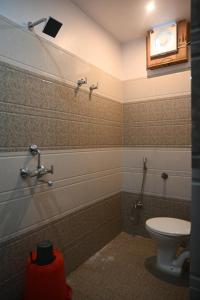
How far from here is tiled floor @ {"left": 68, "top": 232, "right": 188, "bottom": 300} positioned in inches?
67.9

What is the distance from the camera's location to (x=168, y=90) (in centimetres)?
251

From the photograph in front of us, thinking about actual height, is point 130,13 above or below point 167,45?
above

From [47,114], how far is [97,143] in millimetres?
757

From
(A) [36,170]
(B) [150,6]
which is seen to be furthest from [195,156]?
(B) [150,6]

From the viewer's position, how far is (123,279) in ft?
6.27

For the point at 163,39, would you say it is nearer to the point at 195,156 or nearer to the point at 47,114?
the point at 47,114

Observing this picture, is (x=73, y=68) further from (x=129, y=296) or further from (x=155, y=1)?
(x=129, y=296)

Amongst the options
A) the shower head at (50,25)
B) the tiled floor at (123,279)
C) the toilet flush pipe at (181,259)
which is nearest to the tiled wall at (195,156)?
the shower head at (50,25)

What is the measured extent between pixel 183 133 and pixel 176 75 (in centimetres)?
67

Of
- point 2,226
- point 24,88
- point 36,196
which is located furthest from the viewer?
point 36,196

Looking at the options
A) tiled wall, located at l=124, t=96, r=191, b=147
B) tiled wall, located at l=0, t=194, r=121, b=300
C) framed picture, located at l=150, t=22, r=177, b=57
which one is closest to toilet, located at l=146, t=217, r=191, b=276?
tiled wall, located at l=0, t=194, r=121, b=300

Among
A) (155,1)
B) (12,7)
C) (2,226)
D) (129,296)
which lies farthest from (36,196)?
(155,1)

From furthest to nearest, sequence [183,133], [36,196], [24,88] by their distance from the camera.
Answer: [183,133] → [36,196] → [24,88]

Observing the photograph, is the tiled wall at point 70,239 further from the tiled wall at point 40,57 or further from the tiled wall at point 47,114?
the tiled wall at point 40,57
